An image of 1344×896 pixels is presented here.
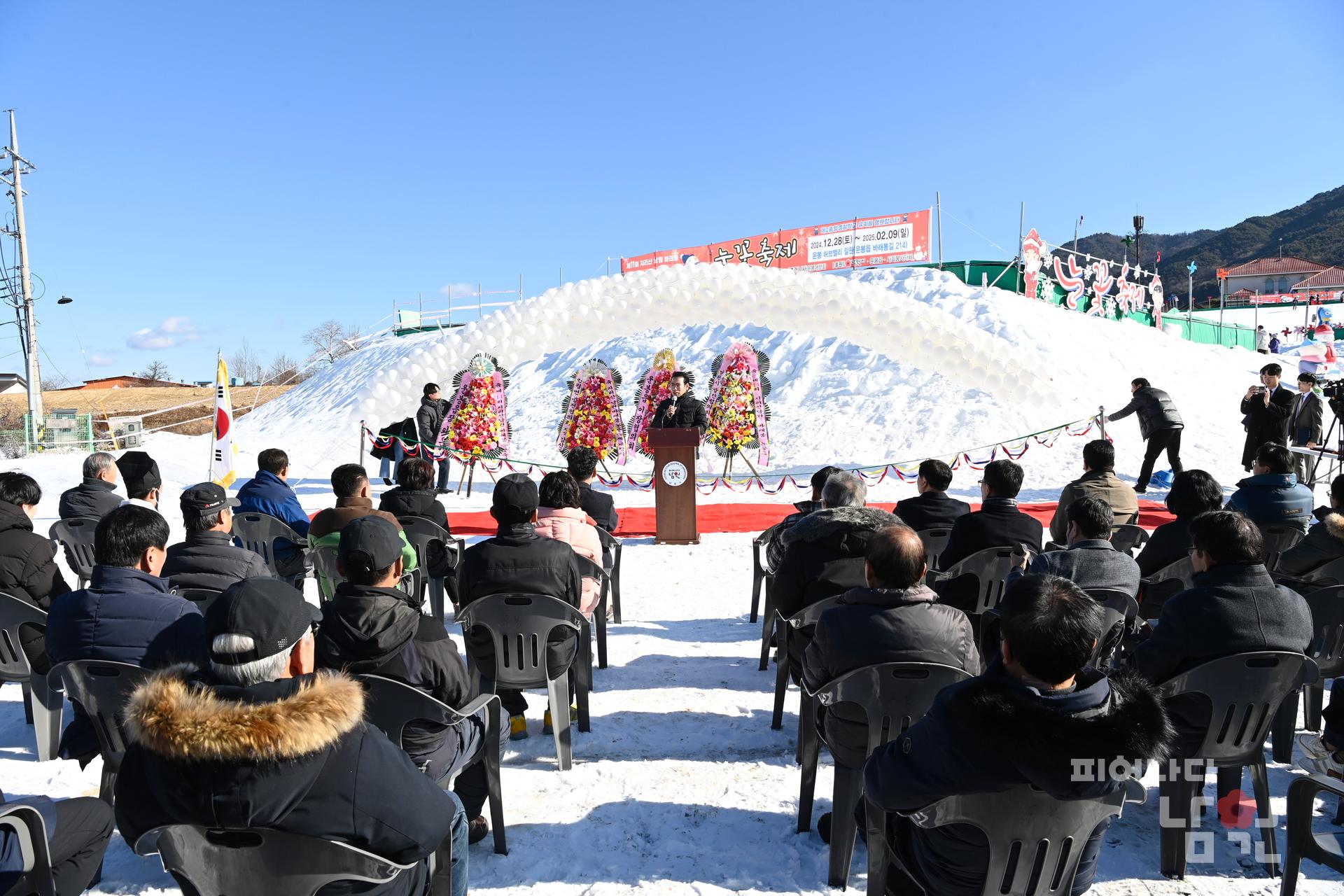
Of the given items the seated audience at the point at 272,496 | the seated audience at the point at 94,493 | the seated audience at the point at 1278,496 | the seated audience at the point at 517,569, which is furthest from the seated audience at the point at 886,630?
the seated audience at the point at 94,493

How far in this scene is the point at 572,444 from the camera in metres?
13.5

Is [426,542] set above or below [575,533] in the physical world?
below

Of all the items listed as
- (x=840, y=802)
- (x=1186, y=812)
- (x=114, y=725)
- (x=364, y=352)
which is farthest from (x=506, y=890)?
(x=364, y=352)

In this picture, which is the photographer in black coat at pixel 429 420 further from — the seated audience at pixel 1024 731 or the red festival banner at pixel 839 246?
the red festival banner at pixel 839 246

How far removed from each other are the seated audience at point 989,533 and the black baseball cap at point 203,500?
137 inches

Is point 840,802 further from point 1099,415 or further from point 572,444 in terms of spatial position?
point 572,444

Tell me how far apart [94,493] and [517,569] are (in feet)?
12.0

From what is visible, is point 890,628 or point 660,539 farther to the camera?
point 660,539

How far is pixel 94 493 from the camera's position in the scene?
203 inches

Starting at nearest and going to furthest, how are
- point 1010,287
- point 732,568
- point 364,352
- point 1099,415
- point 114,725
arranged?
point 114,725 < point 732,568 < point 1099,415 < point 1010,287 < point 364,352

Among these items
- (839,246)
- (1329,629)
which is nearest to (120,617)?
(1329,629)

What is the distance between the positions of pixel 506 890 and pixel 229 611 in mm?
1445

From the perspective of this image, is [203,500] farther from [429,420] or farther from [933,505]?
[429,420]

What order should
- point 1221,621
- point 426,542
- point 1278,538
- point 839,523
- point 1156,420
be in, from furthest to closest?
point 1156,420 < point 426,542 < point 1278,538 < point 839,523 < point 1221,621
